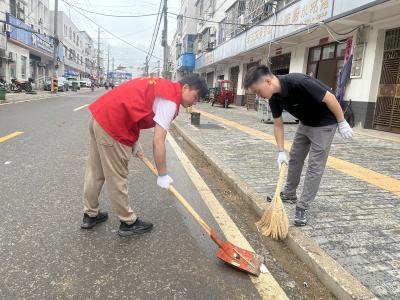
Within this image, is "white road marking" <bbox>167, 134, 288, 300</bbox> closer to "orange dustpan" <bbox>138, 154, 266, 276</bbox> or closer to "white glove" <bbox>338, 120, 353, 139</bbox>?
"orange dustpan" <bbox>138, 154, 266, 276</bbox>

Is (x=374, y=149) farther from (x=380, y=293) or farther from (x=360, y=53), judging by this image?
(x=380, y=293)

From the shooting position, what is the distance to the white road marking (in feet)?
8.77

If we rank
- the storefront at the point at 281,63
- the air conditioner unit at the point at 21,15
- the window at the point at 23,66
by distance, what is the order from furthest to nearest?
the window at the point at 23,66
the air conditioner unit at the point at 21,15
the storefront at the point at 281,63

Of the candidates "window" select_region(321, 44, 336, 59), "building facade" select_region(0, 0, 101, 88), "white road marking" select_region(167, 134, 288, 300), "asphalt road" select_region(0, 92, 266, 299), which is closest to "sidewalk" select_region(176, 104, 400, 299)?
"white road marking" select_region(167, 134, 288, 300)

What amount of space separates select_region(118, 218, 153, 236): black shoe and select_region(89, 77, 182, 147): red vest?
0.78 metres

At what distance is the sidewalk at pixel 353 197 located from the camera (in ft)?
9.57

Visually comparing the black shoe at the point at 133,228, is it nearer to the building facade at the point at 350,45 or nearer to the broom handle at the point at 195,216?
the broom handle at the point at 195,216

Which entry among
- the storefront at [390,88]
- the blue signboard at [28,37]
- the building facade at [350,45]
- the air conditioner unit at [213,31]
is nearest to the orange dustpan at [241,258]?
the building facade at [350,45]

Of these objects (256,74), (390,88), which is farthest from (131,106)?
(390,88)

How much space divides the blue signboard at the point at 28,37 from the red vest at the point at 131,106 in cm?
2497

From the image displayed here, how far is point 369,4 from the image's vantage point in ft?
30.9

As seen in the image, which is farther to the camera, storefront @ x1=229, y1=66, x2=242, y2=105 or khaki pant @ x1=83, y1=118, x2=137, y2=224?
storefront @ x1=229, y1=66, x2=242, y2=105

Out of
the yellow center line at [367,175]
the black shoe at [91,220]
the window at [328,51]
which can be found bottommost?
the black shoe at [91,220]

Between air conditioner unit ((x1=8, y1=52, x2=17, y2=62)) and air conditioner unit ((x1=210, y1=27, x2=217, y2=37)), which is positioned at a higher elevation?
air conditioner unit ((x1=210, y1=27, x2=217, y2=37))
